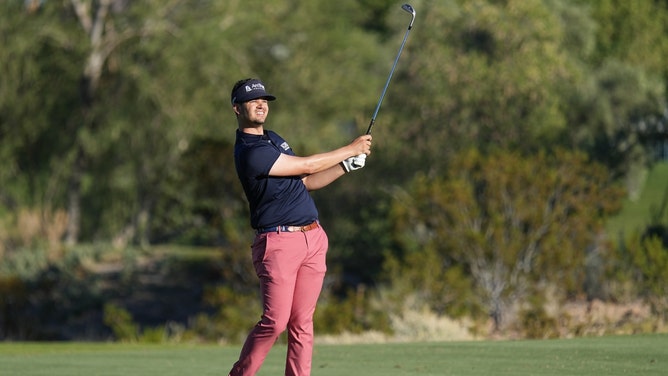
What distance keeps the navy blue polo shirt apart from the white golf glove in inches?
12.4

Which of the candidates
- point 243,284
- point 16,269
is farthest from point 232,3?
point 243,284

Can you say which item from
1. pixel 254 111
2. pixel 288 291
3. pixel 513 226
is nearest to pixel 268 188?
pixel 254 111

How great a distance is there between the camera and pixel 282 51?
1384 inches

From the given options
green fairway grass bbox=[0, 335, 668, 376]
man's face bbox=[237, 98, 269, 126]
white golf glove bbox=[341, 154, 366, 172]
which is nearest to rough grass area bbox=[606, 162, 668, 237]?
green fairway grass bbox=[0, 335, 668, 376]

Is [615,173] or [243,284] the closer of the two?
[243,284]

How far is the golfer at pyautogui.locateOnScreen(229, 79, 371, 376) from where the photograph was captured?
774 centimetres

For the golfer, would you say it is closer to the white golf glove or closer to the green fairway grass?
the white golf glove

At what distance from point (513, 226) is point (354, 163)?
14.5 m

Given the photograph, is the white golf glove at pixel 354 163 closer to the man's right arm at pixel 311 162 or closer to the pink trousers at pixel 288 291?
the man's right arm at pixel 311 162

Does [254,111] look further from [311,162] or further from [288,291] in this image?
[288,291]

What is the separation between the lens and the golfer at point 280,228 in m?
7.74

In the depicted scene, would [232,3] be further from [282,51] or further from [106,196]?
[106,196]

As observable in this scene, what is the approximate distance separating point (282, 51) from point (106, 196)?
A: 589 centimetres

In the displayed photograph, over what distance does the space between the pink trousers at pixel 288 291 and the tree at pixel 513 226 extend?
13831 millimetres
